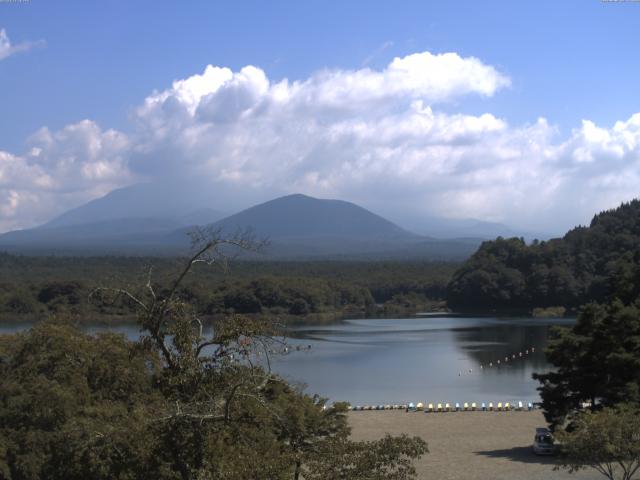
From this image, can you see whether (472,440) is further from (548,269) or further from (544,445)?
(548,269)

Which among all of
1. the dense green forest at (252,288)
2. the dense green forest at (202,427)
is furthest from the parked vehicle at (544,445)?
the dense green forest at (252,288)

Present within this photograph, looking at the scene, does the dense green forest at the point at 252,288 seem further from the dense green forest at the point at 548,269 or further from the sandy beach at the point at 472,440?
the sandy beach at the point at 472,440

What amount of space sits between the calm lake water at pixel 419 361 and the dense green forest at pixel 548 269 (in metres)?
9.62

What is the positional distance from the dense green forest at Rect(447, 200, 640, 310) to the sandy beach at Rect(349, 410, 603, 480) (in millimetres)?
44635

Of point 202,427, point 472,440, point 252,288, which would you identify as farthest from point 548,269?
point 202,427

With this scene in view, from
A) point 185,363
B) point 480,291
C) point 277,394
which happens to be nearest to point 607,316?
point 277,394

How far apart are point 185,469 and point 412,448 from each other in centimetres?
189

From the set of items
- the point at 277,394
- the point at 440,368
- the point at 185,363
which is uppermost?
the point at 185,363

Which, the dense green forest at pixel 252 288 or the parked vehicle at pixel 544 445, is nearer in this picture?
the parked vehicle at pixel 544 445

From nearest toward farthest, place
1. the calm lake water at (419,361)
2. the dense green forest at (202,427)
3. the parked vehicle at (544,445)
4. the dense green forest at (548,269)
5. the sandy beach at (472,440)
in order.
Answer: the dense green forest at (202,427), the sandy beach at (472,440), the parked vehicle at (544,445), the calm lake water at (419,361), the dense green forest at (548,269)

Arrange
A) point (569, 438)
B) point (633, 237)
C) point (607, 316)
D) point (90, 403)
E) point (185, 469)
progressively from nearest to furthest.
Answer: point (185, 469) < point (90, 403) < point (569, 438) < point (607, 316) < point (633, 237)

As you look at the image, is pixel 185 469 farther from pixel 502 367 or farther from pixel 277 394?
pixel 502 367

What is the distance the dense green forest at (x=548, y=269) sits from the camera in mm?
67812

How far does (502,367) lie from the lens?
35719 millimetres
